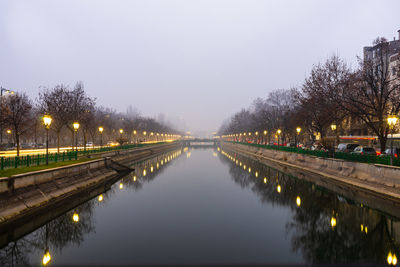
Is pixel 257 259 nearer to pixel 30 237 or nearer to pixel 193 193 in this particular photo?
pixel 30 237

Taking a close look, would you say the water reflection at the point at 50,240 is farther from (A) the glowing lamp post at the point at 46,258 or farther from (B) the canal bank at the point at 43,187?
(B) the canal bank at the point at 43,187

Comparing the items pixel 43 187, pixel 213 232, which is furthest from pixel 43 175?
pixel 213 232

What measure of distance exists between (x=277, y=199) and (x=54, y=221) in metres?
17.4

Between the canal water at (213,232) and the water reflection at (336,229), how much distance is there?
0.13 ft

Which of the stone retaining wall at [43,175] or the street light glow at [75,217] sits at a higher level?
the stone retaining wall at [43,175]

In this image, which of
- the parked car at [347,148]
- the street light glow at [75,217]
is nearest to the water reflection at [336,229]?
the street light glow at [75,217]

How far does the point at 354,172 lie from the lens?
24344 mm

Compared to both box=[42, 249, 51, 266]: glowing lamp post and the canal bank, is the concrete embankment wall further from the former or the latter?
the canal bank

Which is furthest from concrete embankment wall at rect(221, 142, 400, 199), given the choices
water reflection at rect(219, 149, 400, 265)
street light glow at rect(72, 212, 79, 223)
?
street light glow at rect(72, 212, 79, 223)

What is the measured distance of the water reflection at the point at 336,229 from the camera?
37.9 feet

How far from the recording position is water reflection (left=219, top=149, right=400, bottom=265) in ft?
37.9

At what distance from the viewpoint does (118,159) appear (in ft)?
150

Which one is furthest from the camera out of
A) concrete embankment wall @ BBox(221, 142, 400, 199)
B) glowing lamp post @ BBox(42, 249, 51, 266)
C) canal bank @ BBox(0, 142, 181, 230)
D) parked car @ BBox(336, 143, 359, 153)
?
parked car @ BBox(336, 143, 359, 153)

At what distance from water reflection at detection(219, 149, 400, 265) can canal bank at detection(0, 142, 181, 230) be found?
15751 mm
